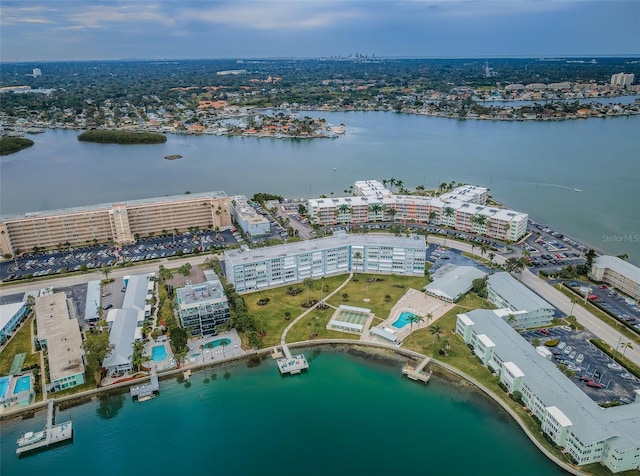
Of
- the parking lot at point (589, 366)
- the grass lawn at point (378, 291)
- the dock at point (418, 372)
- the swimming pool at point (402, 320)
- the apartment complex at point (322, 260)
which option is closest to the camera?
the parking lot at point (589, 366)

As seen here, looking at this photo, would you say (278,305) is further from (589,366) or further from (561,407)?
(589,366)

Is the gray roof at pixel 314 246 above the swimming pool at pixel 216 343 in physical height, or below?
above

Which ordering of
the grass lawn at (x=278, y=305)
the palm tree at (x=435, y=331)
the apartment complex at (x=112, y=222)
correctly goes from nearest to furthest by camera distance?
the palm tree at (x=435, y=331)
the grass lawn at (x=278, y=305)
the apartment complex at (x=112, y=222)

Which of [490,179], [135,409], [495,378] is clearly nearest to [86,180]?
[135,409]

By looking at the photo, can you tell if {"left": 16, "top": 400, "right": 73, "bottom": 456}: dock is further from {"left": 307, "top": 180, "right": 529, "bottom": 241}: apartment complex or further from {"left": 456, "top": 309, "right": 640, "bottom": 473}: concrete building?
{"left": 307, "top": 180, "right": 529, "bottom": 241}: apartment complex

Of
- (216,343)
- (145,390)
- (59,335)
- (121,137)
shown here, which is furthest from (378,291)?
(121,137)

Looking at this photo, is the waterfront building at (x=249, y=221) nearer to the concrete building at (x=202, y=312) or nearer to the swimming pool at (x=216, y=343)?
the concrete building at (x=202, y=312)

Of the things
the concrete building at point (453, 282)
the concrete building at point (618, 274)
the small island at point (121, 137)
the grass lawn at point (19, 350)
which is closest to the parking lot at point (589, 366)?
the concrete building at point (453, 282)
